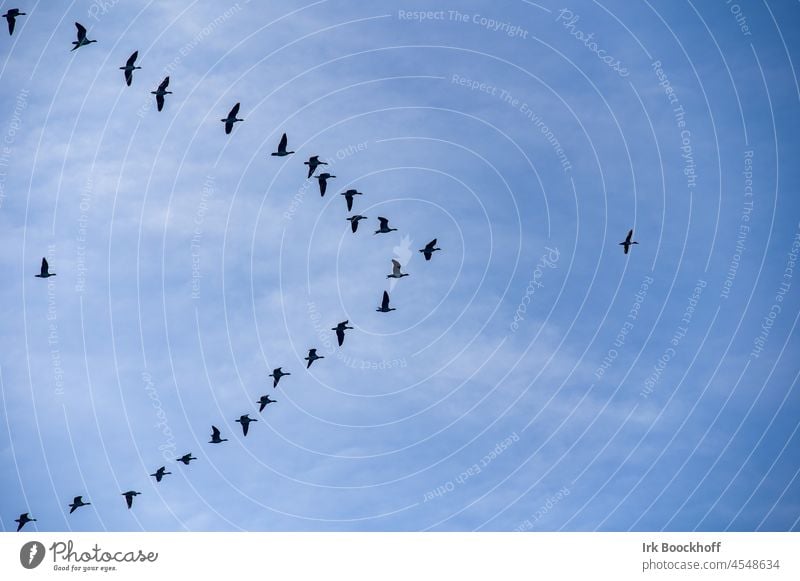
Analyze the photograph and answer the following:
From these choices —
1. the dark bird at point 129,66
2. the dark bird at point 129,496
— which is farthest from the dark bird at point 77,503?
the dark bird at point 129,66

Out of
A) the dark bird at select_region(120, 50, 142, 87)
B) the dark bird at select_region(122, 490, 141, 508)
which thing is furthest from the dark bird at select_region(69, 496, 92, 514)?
the dark bird at select_region(120, 50, 142, 87)

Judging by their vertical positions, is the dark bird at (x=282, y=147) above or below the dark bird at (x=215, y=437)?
above

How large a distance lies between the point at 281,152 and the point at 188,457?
1080 inches

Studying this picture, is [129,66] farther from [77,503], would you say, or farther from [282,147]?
[77,503]

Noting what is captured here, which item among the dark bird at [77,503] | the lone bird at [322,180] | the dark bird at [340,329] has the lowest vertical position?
the dark bird at [77,503]

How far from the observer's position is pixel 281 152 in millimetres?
139875

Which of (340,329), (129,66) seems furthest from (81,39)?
(340,329)
